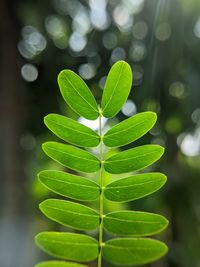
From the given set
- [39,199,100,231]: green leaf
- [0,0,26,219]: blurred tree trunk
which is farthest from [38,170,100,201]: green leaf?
[0,0,26,219]: blurred tree trunk

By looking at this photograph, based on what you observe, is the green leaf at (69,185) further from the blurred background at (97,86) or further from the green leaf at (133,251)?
the blurred background at (97,86)

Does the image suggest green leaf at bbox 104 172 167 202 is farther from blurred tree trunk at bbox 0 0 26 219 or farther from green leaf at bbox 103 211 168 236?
blurred tree trunk at bbox 0 0 26 219

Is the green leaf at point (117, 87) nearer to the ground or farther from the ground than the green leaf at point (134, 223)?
farther from the ground

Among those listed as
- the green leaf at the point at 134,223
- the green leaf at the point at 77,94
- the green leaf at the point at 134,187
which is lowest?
the green leaf at the point at 134,223

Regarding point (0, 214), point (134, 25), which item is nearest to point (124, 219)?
point (0, 214)

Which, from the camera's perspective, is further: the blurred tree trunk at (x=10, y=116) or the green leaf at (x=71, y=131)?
the blurred tree trunk at (x=10, y=116)

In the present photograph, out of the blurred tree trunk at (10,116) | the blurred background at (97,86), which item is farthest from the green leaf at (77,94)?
the blurred tree trunk at (10,116)

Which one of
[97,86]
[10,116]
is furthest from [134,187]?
[10,116]
